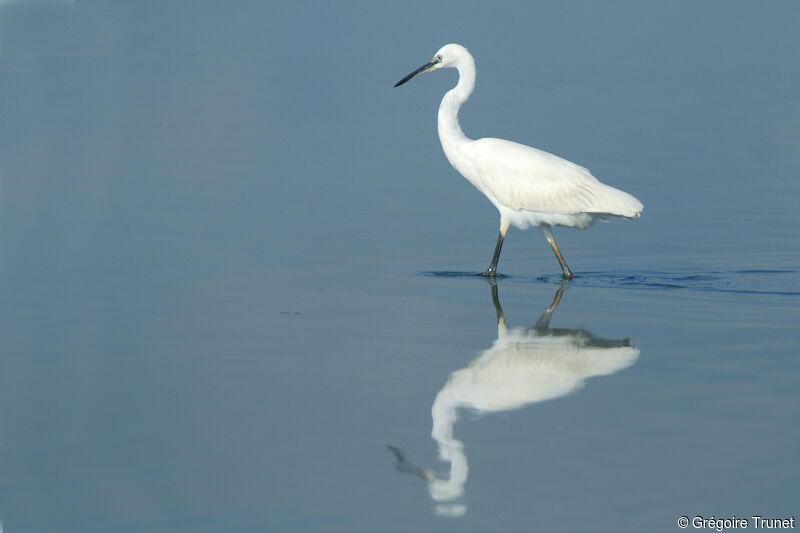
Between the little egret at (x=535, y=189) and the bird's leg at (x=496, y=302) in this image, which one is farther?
the little egret at (x=535, y=189)

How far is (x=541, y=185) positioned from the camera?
10297mm

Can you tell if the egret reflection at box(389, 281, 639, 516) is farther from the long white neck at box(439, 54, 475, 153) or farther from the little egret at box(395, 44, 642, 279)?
the long white neck at box(439, 54, 475, 153)

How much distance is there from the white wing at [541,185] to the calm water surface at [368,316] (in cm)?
50

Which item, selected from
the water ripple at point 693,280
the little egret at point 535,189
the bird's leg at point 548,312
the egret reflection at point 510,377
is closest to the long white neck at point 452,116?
the little egret at point 535,189

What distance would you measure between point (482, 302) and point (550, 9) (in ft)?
85.6

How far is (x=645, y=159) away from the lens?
1541 cm

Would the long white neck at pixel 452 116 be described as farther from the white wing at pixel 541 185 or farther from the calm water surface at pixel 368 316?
the calm water surface at pixel 368 316

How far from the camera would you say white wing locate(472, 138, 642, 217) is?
10.1 meters

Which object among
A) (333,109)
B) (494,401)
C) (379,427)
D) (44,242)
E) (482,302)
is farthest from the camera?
(333,109)

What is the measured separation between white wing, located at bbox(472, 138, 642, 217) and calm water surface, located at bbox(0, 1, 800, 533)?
1.66ft

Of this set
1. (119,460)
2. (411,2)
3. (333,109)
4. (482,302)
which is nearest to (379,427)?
(119,460)

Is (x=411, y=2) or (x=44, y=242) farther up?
(x=411, y=2)

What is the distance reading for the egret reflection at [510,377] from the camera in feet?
18.2

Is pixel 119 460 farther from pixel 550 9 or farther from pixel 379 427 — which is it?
pixel 550 9
